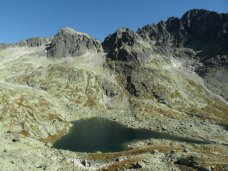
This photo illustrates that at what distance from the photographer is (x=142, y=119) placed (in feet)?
560

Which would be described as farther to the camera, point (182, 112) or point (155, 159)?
point (182, 112)

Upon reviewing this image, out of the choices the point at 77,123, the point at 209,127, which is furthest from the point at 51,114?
the point at 209,127

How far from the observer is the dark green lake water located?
103400mm

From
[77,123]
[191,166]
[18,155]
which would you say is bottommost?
[191,166]

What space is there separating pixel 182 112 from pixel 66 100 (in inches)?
2660

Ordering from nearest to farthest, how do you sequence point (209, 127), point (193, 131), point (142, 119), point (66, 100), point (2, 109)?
point (2, 109), point (193, 131), point (209, 127), point (142, 119), point (66, 100)

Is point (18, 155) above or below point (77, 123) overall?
below

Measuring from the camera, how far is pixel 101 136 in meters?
123

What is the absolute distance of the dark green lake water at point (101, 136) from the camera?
10340 cm

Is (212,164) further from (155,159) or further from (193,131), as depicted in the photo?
(193,131)

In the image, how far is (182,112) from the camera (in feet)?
646

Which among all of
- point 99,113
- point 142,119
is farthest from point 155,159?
point 99,113

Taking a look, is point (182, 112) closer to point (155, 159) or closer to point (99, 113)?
point (99, 113)

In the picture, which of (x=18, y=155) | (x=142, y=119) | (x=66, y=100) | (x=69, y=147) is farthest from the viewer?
(x=66, y=100)
